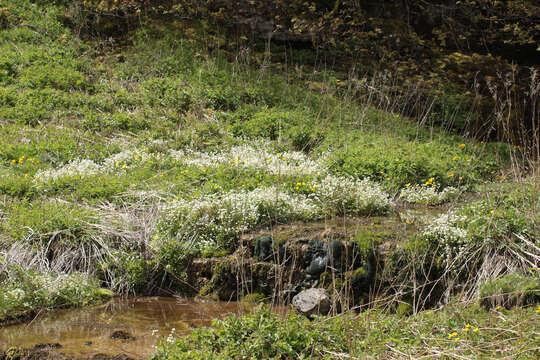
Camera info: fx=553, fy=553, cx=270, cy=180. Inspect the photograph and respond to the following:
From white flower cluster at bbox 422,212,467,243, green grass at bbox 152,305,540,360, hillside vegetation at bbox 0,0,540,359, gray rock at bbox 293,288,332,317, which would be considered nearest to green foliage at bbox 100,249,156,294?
hillside vegetation at bbox 0,0,540,359

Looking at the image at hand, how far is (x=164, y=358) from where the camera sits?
12.5 feet

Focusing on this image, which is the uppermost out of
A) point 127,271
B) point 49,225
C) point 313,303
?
point 49,225

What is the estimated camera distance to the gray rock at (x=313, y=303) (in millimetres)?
5000

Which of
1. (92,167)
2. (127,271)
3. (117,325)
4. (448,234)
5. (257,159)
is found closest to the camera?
(117,325)

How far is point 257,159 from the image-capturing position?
7.73m

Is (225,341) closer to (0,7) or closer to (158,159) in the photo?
(158,159)

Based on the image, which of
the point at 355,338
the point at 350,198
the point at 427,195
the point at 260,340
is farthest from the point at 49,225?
the point at 427,195

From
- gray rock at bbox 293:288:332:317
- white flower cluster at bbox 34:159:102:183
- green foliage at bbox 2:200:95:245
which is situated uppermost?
white flower cluster at bbox 34:159:102:183

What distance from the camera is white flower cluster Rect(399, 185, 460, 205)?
23.8 feet

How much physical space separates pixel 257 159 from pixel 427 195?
2.34 m

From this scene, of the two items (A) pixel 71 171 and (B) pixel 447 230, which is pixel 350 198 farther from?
(A) pixel 71 171

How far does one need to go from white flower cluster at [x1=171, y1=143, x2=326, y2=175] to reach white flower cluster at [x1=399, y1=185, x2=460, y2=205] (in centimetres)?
117

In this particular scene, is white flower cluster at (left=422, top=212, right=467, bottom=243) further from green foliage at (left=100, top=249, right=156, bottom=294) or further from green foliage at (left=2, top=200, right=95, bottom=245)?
green foliage at (left=2, top=200, right=95, bottom=245)

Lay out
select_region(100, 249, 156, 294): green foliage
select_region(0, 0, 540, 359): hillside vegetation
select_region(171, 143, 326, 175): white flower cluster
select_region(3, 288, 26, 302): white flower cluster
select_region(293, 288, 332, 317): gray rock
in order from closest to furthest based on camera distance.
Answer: select_region(0, 0, 540, 359): hillside vegetation
select_region(293, 288, 332, 317): gray rock
select_region(3, 288, 26, 302): white flower cluster
select_region(100, 249, 156, 294): green foliage
select_region(171, 143, 326, 175): white flower cluster
